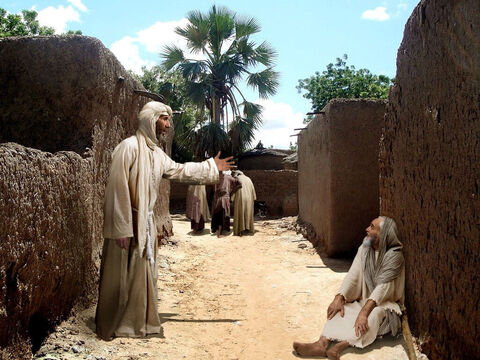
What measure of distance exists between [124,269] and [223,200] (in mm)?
7256

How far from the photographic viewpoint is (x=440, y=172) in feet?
10.6

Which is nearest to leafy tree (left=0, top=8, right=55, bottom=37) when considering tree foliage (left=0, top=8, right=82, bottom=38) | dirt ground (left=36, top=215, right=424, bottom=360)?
tree foliage (left=0, top=8, right=82, bottom=38)

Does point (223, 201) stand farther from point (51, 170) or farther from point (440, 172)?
point (440, 172)

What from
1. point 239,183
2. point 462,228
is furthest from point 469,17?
point 239,183

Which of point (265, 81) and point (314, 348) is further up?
point (265, 81)

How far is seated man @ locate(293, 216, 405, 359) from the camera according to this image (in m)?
3.49

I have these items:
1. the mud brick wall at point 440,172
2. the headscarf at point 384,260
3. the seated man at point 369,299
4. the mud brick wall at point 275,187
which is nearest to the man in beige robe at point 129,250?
the seated man at point 369,299

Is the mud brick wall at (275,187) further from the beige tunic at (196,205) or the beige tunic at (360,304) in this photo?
the beige tunic at (360,304)

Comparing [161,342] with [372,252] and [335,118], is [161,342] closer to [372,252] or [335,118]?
[372,252]

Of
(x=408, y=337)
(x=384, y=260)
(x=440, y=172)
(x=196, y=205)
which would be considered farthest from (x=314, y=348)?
(x=196, y=205)

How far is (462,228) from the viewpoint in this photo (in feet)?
9.47

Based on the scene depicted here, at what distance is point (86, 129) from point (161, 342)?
2192 millimetres

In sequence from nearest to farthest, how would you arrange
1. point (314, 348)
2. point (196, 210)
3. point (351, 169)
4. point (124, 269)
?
point (314, 348)
point (124, 269)
point (351, 169)
point (196, 210)

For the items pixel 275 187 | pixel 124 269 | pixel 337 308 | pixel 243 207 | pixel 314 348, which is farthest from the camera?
pixel 275 187
